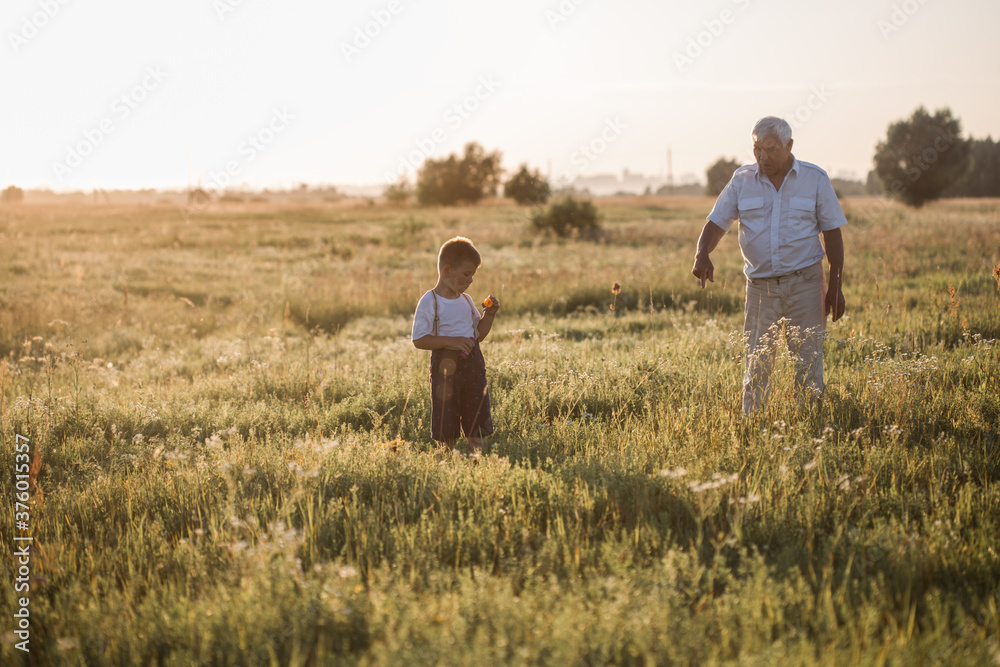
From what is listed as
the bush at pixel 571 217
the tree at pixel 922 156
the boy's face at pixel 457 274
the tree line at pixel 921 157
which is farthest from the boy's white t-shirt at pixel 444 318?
the tree at pixel 922 156

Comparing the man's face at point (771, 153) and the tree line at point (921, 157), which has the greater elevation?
the tree line at point (921, 157)

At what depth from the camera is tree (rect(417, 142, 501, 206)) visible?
7669 centimetres

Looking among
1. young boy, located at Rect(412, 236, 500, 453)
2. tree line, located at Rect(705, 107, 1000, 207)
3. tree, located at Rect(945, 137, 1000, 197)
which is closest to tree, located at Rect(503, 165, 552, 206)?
tree line, located at Rect(705, 107, 1000, 207)

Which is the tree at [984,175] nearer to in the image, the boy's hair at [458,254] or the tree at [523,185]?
the tree at [523,185]

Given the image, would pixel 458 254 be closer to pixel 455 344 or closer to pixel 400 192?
pixel 455 344

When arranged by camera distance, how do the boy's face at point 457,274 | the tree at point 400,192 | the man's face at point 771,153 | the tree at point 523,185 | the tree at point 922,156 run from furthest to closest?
1. the tree at point 400,192
2. the tree at point 523,185
3. the tree at point 922,156
4. the man's face at point 771,153
5. the boy's face at point 457,274

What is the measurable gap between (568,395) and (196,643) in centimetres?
320

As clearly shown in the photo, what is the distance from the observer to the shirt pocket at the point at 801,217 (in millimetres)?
4613

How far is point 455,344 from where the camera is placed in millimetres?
4109

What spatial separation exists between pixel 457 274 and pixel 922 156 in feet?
194

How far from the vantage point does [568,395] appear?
195 inches

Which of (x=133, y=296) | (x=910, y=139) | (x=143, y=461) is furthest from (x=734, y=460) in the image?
(x=910, y=139)

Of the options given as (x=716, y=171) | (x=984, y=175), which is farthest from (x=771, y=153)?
(x=716, y=171)

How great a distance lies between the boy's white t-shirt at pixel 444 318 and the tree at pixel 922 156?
57.1 m
